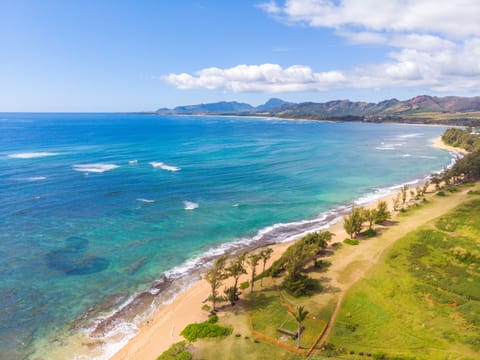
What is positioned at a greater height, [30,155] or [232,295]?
[30,155]

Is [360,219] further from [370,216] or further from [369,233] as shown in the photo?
[369,233]

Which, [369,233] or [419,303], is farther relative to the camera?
[369,233]

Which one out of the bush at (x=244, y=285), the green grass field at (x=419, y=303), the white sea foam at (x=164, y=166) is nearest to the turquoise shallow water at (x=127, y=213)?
the white sea foam at (x=164, y=166)

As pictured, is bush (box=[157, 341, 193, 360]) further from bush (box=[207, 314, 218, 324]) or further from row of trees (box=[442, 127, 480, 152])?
row of trees (box=[442, 127, 480, 152])

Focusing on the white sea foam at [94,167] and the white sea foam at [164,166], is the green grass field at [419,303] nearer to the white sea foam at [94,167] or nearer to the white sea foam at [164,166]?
the white sea foam at [164,166]

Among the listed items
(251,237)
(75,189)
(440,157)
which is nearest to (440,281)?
(251,237)

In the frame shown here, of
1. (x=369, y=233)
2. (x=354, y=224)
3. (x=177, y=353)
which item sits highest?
(x=354, y=224)

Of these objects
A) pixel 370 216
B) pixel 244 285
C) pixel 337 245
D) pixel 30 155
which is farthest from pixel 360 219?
pixel 30 155

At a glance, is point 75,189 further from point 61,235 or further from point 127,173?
point 61,235
